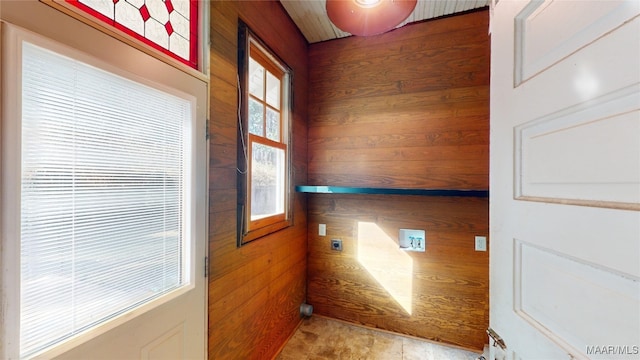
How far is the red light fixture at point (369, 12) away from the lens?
1.16m

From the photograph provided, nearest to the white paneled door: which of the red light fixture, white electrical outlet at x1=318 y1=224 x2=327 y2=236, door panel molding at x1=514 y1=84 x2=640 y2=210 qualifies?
door panel molding at x1=514 y1=84 x2=640 y2=210

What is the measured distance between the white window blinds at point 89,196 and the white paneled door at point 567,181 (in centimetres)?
131

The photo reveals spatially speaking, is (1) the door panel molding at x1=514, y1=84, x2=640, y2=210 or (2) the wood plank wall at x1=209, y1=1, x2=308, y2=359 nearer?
(1) the door panel molding at x1=514, y1=84, x2=640, y2=210

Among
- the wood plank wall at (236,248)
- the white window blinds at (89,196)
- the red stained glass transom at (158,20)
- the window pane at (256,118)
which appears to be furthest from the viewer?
the window pane at (256,118)

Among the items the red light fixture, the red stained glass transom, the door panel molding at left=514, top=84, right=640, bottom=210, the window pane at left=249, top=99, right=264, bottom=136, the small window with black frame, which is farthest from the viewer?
the window pane at left=249, top=99, right=264, bottom=136

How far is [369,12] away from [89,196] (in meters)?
1.39

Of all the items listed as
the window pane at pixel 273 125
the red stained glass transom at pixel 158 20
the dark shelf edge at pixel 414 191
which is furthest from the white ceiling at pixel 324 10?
the dark shelf edge at pixel 414 191

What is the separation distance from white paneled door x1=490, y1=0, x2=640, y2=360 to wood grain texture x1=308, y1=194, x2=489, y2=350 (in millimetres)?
1455

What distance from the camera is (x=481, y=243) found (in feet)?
6.81

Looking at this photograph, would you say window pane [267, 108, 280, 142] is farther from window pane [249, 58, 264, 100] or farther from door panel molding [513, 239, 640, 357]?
door panel molding [513, 239, 640, 357]

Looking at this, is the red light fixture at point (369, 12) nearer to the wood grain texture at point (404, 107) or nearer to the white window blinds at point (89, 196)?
the white window blinds at point (89, 196)

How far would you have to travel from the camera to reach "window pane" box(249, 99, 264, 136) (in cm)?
175

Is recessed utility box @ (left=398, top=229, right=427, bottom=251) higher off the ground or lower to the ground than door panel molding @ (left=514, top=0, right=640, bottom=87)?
lower

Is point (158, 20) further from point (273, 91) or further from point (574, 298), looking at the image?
point (574, 298)
